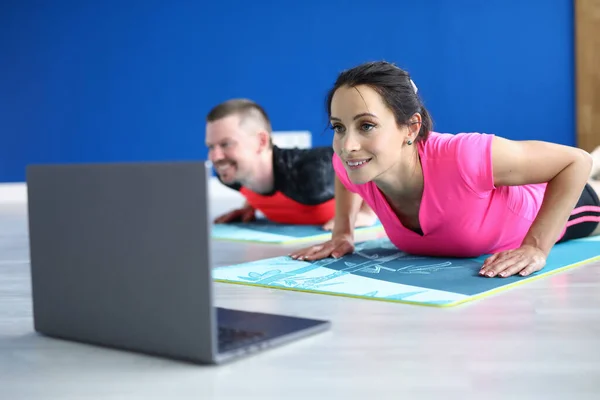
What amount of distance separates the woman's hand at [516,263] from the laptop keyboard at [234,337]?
74cm

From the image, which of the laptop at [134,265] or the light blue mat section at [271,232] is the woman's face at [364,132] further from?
the light blue mat section at [271,232]

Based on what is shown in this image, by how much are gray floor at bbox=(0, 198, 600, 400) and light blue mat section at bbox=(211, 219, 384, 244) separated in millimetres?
1215

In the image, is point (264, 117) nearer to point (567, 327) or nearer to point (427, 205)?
point (427, 205)

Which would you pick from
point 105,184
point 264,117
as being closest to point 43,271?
point 105,184

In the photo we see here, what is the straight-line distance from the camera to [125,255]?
3.76 ft

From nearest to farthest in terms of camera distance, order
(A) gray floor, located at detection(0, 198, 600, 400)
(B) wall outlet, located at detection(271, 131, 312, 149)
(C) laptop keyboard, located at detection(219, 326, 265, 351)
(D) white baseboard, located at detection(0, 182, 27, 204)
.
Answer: (A) gray floor, located at detection(0, 198, 600, 400)
(C) laptop keyboard, located at detection(219, 326, 265, 351)
(B) wall outlet, located at detection(271, 131, 312, 149)
(D) white baseboard, located at detection(0, 182, 27, 204)

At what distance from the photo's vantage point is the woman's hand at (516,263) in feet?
5.90

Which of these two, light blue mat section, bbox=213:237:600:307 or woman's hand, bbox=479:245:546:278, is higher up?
woman's hand, bbox=479:245:546:278

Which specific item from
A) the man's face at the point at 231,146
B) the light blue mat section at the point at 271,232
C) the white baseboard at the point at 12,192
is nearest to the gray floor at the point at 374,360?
the light blue mat section at the point at 271,232

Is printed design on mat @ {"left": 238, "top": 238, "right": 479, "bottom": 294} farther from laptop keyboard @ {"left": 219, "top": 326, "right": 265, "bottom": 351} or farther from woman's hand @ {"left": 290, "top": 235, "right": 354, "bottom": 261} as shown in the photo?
laptop keyboard @ {"left": 219, "top": 326, "right": 265, "bottom": 351}

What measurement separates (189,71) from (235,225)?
2.22 m

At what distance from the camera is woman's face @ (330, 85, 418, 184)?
1858mm

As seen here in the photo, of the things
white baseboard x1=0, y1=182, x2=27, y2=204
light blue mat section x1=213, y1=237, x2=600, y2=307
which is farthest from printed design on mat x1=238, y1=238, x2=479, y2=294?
white baseboard x1=0, y1=182, x2=27, y2=204

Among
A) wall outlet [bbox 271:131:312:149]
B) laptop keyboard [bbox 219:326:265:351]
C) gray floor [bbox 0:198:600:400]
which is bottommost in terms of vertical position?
gray floor [bbox 0:198:600:400]
